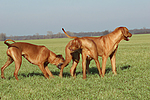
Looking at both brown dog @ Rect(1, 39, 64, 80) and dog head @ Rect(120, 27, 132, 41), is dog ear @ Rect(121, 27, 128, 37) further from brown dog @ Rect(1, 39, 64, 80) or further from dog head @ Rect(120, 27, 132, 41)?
brown dog @ Rect(1, 39, 64, 80)

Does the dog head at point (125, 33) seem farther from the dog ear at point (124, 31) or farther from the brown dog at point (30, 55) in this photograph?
the brown dog at point (30, 55)

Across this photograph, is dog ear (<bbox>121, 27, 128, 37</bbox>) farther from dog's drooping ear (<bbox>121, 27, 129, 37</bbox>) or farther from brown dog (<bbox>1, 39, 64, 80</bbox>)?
brown dog (<bbox>1, 39, 64, 80</bbox>)

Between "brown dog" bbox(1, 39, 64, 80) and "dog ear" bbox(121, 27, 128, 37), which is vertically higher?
"dog ear" bbox(121, 27, 128, 37)

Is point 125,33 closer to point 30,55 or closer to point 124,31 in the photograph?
point 124,31

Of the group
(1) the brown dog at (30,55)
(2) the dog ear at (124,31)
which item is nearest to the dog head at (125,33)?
(2) the dog ear at (124,31)

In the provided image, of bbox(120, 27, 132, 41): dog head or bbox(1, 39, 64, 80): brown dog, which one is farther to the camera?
bbox(120, 27, 132, 41): dog head

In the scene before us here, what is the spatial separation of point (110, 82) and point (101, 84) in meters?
0.52

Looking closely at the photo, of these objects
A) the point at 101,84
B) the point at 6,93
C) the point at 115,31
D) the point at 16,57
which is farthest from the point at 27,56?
the point at 115,31

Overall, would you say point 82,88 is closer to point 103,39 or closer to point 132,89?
point 132,89

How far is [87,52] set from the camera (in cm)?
600

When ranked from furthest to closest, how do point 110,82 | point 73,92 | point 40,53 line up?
1. point 40,53
2. point 110,82
3. point 73,92

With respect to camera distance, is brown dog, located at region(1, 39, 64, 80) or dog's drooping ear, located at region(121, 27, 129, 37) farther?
dog's drooping ear, located at region(121, 27, 129, 37)

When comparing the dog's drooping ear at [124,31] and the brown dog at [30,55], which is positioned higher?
the dog's drooping ear at [124,31]

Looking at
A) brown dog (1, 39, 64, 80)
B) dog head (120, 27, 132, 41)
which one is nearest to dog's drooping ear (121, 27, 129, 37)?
dog head (120, 27, 132, 41)
